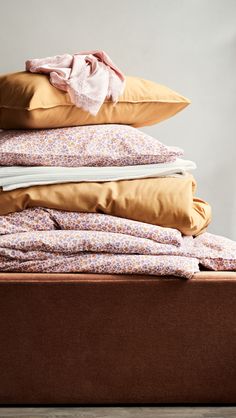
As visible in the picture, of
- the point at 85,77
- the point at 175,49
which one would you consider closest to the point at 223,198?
the point at 175,49

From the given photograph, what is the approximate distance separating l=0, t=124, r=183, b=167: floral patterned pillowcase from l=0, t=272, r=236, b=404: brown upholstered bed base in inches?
13.8

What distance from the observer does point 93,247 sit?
2121mm

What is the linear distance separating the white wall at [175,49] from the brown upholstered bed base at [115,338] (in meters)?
1.28

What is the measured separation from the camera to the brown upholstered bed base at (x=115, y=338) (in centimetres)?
210

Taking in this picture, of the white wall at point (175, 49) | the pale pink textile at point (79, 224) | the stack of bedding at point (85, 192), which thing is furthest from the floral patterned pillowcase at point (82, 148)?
the white wall at point (175, 49)

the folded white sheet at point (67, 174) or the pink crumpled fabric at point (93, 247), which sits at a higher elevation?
the folded white sheet at point (67, 174)

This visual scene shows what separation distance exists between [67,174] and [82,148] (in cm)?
9

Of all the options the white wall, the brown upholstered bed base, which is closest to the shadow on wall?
the white wall

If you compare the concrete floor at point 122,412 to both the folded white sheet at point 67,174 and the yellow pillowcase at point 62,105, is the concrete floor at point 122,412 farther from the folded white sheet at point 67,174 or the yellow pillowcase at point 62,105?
the yellow pillowcase at point 62,105

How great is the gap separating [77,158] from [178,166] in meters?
0.32

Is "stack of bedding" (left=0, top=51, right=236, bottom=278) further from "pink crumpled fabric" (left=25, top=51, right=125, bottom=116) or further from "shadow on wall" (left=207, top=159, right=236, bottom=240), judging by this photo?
"shadow on wall" (left=207, top=159, right=236, bottom=240)

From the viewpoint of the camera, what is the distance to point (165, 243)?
2207mm

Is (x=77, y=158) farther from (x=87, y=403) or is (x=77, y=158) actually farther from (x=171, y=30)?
(x=171, y=30)

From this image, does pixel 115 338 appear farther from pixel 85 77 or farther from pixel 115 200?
pixel 85 77
